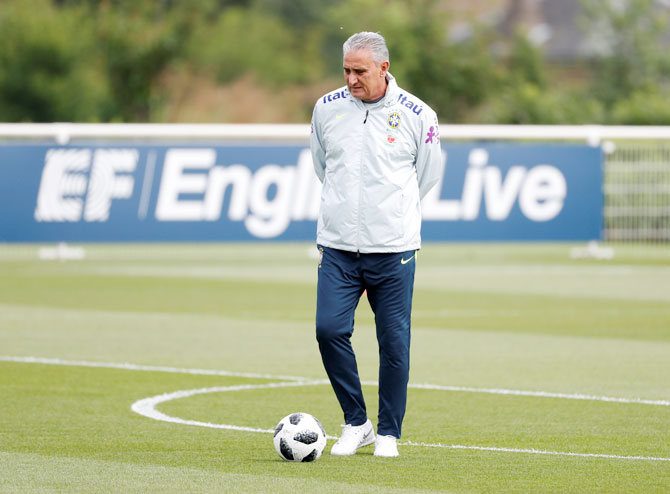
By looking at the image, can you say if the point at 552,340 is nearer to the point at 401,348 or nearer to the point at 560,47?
the point at 401,348

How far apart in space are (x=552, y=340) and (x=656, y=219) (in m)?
11.5

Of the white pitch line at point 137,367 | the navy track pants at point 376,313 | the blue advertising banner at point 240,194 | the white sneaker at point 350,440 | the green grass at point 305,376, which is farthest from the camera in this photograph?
the blue advertising banner at point 240,194

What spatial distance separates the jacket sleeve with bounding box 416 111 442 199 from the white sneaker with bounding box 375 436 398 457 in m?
1.27

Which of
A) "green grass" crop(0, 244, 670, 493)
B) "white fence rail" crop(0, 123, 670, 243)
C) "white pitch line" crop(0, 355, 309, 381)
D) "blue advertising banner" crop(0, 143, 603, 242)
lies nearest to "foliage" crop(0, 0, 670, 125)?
"white fence rail" crop(0, 123, 670, 243)

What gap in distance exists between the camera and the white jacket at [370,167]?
741 cm

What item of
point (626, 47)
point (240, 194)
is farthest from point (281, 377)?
point (626, 47)

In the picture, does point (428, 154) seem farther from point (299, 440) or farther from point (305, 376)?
point (305, 376)

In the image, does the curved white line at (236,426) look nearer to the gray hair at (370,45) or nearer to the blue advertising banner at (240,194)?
the gray hair at (370,45)

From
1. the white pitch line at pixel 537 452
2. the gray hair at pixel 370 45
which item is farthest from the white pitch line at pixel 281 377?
the gray hair at pixel 370 45

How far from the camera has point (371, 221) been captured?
24.3 feet

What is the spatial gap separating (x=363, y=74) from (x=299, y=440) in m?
1.82

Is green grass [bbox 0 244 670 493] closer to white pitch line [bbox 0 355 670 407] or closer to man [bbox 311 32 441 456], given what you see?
white pitch line [bbox 0 355 670 407]

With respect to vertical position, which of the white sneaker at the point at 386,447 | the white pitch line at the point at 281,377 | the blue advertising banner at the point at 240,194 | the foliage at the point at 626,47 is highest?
the foliage at the point at 626,47

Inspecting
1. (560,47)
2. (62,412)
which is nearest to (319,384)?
(62,412)
